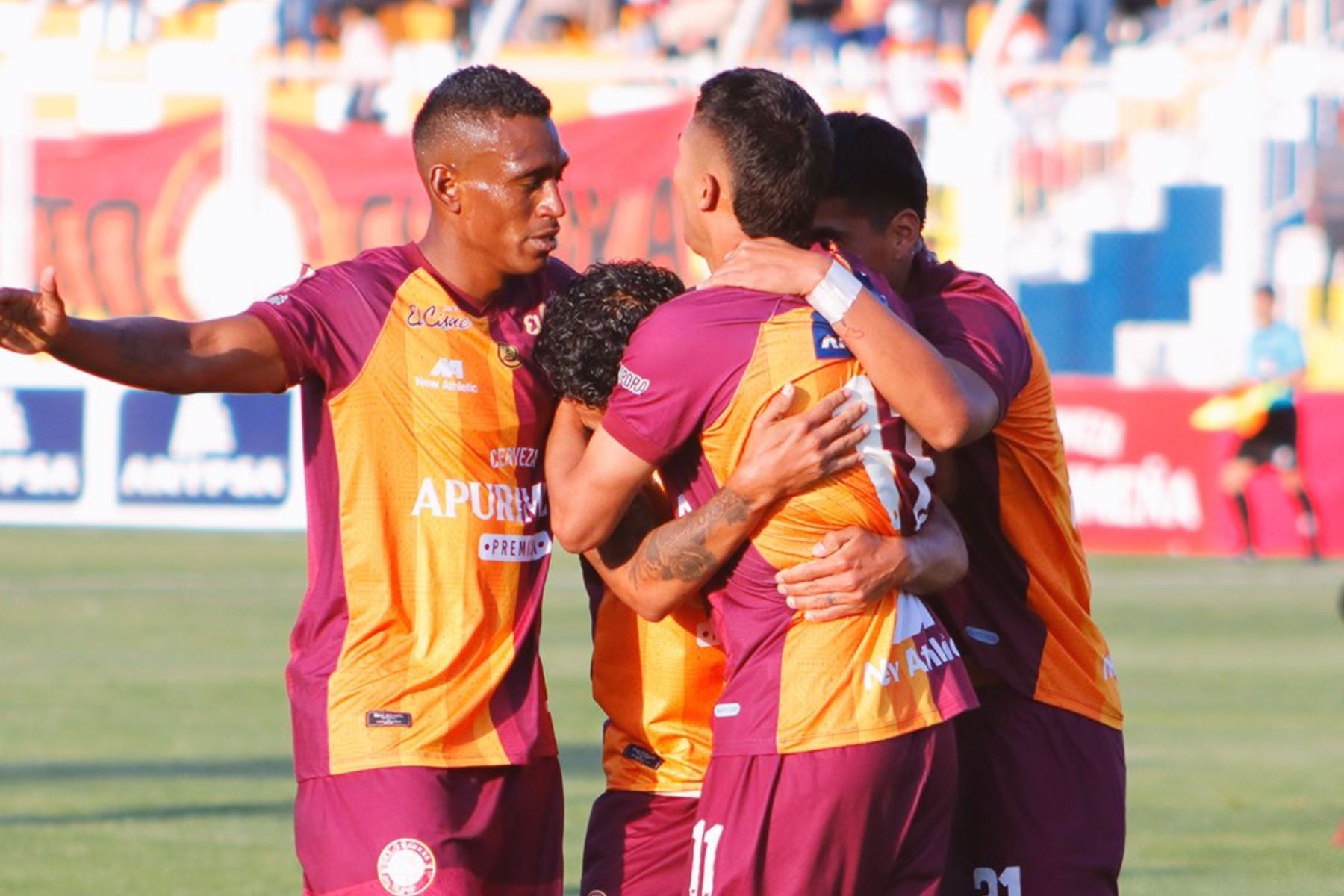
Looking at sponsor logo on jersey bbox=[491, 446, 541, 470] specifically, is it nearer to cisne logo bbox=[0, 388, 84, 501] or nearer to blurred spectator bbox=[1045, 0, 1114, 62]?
cisne logo bbox=[0, 388, 84, 501]

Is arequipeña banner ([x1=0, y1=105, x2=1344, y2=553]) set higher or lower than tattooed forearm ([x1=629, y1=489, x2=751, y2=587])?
higher

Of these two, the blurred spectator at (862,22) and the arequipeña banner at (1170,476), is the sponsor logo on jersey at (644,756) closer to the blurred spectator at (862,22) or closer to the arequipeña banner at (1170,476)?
the arequipeña banner at (1170,476)

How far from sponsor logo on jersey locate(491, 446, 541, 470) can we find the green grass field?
3569 millimetres

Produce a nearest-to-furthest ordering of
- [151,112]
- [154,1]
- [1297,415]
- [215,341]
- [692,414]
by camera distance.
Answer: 1. [692,414]
2. [215,341]
3. [1297,415]
4. [151,112]
5. [154,1]

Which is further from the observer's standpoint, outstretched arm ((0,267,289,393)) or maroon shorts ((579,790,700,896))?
maroon shorts ((579,790,700,896))

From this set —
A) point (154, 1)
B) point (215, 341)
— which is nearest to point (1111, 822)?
point (215, 341)

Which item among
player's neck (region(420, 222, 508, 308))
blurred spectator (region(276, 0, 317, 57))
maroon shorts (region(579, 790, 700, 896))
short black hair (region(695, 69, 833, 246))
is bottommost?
maroon shorts (region(579, 790, 700, 896))

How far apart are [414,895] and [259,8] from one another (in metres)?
20.5

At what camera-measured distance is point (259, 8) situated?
2427cm

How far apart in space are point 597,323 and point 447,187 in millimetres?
554

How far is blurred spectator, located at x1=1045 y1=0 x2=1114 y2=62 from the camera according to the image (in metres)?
27.9

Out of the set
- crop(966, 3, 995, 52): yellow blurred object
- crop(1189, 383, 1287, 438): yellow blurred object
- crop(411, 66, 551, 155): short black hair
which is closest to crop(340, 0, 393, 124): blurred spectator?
crop(966, 3, 995, 52): yellow blurred object

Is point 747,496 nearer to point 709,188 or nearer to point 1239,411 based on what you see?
point 709,188

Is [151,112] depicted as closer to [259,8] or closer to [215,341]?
[259,8]
